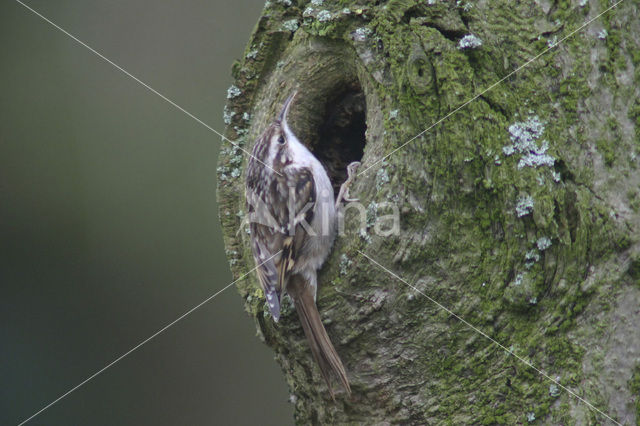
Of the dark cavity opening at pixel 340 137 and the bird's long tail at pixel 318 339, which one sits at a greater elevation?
the dark cavity opening at pixel 340 137

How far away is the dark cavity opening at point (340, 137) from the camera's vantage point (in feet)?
7.35

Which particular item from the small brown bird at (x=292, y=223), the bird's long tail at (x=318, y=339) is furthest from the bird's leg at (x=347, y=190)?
the bird's long tail at (x=318, y=339)

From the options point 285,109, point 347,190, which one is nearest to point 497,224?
point 347,190

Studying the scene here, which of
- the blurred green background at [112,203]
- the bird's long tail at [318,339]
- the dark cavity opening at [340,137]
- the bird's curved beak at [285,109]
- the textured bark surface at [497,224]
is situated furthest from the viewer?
the blurred green background at [112,203]

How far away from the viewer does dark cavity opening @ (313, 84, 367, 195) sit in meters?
2.24

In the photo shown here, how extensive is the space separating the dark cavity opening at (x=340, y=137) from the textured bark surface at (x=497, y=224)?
44 centimetres

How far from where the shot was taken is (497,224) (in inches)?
64.4

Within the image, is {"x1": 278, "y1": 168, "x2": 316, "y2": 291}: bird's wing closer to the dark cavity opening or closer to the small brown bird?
the small brown bird

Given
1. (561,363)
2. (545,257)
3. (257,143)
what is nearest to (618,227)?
(545,257)

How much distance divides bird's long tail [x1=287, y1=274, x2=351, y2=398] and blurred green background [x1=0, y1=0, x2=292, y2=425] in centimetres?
156

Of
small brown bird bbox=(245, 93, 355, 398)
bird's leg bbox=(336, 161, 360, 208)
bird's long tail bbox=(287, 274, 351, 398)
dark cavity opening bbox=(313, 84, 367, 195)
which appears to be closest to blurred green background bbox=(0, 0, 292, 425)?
dark cavity opening bbox=(313, 84, 367, 195)

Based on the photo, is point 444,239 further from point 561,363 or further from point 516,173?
point 561,363

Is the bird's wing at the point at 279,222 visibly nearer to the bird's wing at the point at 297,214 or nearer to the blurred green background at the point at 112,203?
the bird's wing at the point at 297,214

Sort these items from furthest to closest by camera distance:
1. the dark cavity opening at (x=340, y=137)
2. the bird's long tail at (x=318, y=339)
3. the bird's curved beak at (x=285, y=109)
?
the dark cavity opening at (x=340, y=137)
the bird's curved beak at (x=285, y=109)
the bird's long tail at (x=318, y=339)
